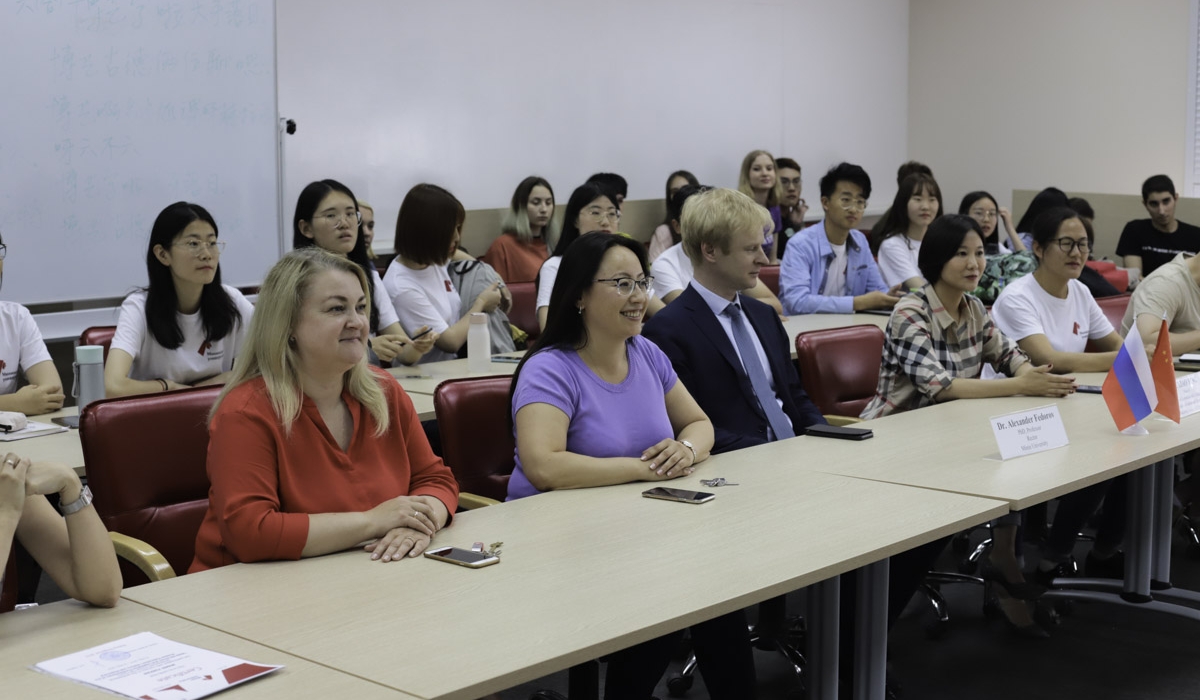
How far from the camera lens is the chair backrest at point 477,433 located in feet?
9.87

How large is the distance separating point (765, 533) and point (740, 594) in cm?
36

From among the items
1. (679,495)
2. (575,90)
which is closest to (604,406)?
(679,495)

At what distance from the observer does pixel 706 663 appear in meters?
2.58

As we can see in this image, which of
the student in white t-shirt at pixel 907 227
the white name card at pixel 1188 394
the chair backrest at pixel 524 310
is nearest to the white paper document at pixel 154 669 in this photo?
the white name card at pixel 1188 394

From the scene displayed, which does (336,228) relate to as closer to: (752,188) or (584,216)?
(584,216)

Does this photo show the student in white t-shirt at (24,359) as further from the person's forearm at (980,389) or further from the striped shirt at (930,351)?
the person's forearm at (980,389)

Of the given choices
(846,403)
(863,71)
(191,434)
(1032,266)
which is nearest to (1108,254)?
(863,71)

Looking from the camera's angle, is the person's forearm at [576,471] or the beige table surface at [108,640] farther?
the person's forearm at [576,471]

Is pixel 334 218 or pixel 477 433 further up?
pixel 334 218

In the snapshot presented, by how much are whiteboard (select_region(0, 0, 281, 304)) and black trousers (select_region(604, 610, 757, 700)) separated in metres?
3.32

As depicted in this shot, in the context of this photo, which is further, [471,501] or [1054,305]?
[1054,305]

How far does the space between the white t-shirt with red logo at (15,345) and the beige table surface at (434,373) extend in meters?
1.06

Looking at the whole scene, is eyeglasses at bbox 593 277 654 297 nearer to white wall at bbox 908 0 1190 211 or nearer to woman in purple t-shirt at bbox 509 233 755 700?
woman in purple t-shirt at bbox 509 233 755 700

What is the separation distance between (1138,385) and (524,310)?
289cm
